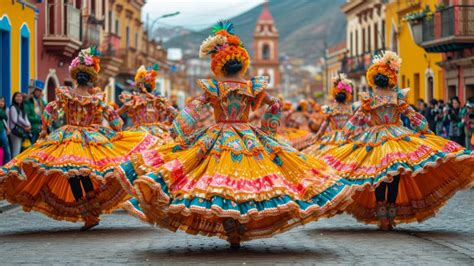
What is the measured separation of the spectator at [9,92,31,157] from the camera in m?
23.4

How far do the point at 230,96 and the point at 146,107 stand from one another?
8.14 meters

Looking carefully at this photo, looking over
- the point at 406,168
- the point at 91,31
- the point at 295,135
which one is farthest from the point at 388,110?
the point at 91,31

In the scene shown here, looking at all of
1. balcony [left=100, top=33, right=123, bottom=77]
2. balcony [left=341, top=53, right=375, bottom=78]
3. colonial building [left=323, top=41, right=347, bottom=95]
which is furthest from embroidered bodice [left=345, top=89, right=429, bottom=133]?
colonial building [left=323, top=41, right=347, bottom=95]

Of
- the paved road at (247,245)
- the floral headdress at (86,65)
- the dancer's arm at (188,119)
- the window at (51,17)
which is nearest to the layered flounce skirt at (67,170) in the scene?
the paved road at (247,245)

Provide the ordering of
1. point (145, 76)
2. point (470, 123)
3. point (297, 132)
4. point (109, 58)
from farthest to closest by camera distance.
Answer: point (109, 58)
point (297, 132)
point (470, 123)
point (145, 76)

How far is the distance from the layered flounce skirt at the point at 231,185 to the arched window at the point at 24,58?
2013 centimetres

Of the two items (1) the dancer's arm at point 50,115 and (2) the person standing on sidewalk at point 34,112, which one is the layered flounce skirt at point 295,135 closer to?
(2) the person standing on sidewalk at point 34,112

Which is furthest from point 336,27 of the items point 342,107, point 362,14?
point 342,107

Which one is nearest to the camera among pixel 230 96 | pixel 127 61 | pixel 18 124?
pixel 230 96

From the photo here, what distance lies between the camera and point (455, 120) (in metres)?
27.2

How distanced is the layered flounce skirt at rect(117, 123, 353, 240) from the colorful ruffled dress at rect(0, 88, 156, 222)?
2.63m

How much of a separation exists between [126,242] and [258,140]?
1944 millimetres

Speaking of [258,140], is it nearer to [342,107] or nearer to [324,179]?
[324,179]

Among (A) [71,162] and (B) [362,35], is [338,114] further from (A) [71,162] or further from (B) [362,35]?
(B) [362,35]
